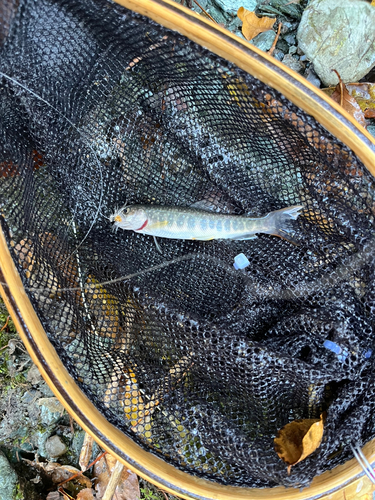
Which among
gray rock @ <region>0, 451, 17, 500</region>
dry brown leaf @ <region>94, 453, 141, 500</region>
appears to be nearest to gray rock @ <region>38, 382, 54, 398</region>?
gray rock @ <region>0, 451, 17, 500</region>

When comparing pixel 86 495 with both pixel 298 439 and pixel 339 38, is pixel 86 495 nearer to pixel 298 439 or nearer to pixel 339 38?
pixel 298 439

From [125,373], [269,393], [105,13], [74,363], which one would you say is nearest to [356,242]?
[269,393]

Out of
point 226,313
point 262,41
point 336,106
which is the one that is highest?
point 262,41

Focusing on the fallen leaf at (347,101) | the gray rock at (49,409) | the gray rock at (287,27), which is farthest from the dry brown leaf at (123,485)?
the gray rock at (287,27)

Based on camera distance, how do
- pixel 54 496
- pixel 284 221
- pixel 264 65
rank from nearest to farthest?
pixel 264 65, pixel 284 221, pixel 54 496

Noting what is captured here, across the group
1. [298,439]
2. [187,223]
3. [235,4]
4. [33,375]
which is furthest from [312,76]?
[33,375]

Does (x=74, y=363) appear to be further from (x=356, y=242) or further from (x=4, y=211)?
(x=356, y=242)
